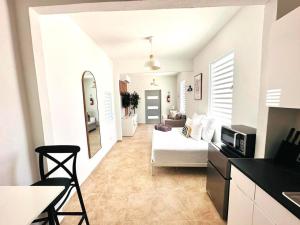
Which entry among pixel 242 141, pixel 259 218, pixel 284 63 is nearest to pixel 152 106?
pixel 242 141

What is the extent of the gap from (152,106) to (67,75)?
600cm

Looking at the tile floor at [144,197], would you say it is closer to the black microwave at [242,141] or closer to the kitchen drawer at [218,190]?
the kitchen drawer at [218,190]

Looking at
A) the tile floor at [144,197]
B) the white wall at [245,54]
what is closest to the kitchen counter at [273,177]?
the white wall at [245,54]

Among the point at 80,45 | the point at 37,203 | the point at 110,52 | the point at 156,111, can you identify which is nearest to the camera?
the point at 37,203

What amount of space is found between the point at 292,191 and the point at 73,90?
2582 mm

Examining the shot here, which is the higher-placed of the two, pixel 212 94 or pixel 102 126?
pixel 212 94

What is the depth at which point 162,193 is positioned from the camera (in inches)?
86.2

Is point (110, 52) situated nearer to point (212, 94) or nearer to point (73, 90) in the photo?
point (73, 90)

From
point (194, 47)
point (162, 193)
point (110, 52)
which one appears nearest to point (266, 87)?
point (162, 193)

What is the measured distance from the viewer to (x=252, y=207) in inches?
43.0

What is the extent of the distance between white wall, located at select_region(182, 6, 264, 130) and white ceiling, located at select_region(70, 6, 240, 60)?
0.63 ft

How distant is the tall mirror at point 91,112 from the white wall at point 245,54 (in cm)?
244

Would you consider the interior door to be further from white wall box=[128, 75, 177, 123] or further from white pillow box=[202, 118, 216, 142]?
white pillow box=[202, 118, 216, 142]

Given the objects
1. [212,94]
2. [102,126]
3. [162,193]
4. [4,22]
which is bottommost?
[162,193]
